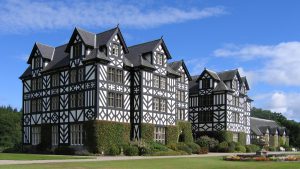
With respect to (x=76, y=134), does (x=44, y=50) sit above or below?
above

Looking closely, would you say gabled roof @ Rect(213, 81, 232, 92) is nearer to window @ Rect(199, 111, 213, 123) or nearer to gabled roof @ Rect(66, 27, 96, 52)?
window @ Rect(199, 111, 213, 123)

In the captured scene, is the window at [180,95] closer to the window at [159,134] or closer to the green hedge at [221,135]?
the green hedge at [221,135]

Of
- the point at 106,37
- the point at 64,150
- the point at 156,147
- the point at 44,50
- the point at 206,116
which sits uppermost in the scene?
the point at 106,37

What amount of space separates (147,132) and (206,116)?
19135mm

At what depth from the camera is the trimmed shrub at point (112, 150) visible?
128ft

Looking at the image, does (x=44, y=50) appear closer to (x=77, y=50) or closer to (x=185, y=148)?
(x=77, y=50)

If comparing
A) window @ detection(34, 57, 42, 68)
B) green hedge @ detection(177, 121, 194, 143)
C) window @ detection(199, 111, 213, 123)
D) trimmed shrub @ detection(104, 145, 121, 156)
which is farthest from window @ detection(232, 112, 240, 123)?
window @ detection(34, 57, 42, 68)

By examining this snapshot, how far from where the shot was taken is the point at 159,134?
45531mm

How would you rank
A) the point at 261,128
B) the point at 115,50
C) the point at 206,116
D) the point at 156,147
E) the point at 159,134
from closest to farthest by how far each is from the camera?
1. the point at 156,147
2. the point at 115,50
3. the point at 159,134
4. the point at 206,116
5. the point at 261,128

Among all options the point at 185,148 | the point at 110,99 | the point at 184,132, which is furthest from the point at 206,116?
the point at 110,99

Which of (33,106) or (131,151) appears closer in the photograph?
(131,151)

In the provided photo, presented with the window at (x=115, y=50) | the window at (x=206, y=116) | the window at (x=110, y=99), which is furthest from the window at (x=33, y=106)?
the window at (x=206, y=116)

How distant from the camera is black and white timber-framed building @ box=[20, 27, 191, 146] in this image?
41156 millimetres

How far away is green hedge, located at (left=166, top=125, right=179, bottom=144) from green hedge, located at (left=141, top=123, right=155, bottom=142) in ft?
9.54
